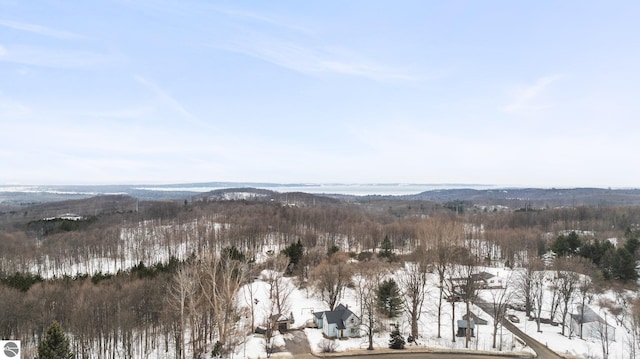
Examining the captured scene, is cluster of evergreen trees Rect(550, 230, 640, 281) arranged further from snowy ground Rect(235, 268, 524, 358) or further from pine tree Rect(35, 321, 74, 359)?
pine tree Rect(35, 321, 74, 359)

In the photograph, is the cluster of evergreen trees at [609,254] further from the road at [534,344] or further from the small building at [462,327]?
the small building at [462,327]

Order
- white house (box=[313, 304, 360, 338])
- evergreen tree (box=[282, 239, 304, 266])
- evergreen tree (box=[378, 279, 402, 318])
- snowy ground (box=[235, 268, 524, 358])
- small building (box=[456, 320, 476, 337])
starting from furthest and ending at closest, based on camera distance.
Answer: evergreen tree (box=[282, 239, 304, 266]) < evergreen tree (box=[378, 279, 402, 318]) < small building (box=[456, 320, 476, 337]) < white house (box=[313, 304, 360, 338]) < snowy ground (box=[235, 268, 524, 358])

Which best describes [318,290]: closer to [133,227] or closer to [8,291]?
[8,291]

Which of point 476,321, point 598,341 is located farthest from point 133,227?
point 598,341

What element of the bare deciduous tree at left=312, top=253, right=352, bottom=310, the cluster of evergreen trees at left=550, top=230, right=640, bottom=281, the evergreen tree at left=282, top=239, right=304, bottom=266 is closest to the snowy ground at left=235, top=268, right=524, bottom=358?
the bare deciduous tree at left=312, top=253, right=352, bottom=310

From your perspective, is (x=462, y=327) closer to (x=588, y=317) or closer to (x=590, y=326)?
(x=590, y=326)

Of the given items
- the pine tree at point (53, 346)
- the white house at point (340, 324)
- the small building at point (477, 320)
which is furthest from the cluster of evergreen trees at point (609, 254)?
the pine tree at point (53, 346)
